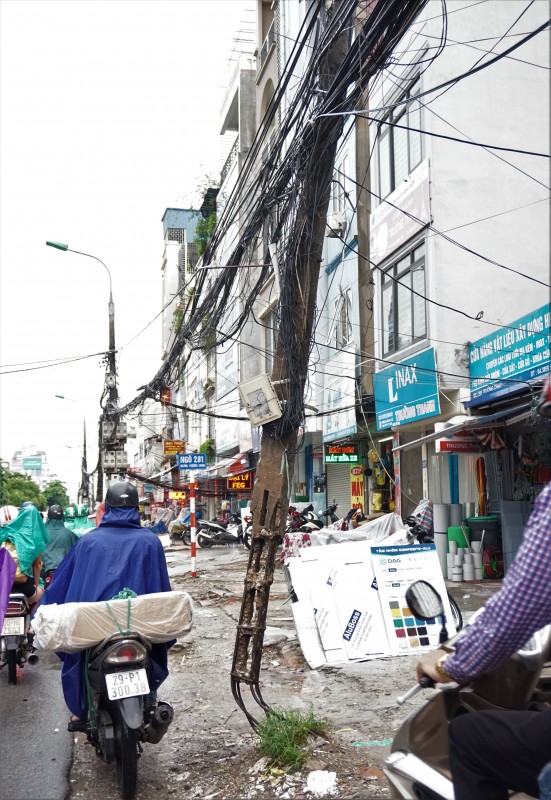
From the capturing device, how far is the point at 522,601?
223 centimetres

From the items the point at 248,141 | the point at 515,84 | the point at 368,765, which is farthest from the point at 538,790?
the point at 248,141

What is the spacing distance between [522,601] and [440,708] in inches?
43.4

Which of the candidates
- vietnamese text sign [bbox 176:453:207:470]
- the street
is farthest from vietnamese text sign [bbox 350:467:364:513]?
the street

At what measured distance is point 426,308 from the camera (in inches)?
582

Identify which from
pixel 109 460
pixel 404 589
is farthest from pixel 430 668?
pixel 109 460

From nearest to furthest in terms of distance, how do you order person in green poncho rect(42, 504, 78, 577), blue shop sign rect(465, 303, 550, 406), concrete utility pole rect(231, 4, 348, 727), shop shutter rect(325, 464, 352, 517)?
concrete utility pole rect(231, 4, 348, 727), person in green poncho rect(42, 504, 78, 577), blue shop sign rect(465, 303, 550, 406), shop shutter rect(325, 464, 352, 517)

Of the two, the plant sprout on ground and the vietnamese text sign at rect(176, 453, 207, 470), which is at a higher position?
the vietnamese text sign at rect(176, 453, 207, 470)

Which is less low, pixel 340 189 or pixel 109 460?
pixel 340 189

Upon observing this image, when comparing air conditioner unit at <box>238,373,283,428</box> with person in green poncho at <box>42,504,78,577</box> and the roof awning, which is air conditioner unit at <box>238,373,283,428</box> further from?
the roof awning

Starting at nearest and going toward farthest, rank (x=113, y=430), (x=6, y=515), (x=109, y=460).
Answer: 1. (x=6, y=515)
2. (x=113, y=430)
3. (x=109, y=460)

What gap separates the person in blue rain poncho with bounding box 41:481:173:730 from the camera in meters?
5.18

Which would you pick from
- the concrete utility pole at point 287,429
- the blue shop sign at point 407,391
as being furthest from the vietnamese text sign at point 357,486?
the concrete utility pole at point 287,429

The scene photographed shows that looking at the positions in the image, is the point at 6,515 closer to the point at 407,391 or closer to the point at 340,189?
the point at 407,391

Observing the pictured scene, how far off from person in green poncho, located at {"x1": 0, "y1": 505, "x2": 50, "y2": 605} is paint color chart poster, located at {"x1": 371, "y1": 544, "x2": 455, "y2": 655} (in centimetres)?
353
